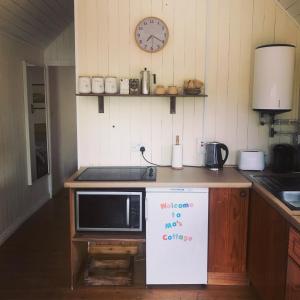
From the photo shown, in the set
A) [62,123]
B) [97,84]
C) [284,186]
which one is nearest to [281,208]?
[284,186]

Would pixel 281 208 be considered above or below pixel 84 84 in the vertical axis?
below

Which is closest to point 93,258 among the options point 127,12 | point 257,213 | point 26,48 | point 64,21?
point 257,213

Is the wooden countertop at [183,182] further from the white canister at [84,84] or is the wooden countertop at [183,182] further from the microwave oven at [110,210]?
the white canister at [84,84]

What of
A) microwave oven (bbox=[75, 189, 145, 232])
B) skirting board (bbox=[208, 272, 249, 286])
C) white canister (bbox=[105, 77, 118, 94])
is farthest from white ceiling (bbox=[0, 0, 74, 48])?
skirting board (bbox=[208, 272, 249, 286])

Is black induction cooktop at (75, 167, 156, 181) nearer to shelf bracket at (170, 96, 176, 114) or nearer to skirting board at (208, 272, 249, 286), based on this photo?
shelf bracket at (170, 96, 176, 114)

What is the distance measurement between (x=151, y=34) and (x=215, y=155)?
1.12 m

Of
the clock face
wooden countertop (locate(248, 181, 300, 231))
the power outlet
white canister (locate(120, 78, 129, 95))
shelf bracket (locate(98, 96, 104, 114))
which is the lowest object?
wooden countertop (locate(248, 181, 300, 231))

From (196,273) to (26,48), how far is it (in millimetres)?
3156

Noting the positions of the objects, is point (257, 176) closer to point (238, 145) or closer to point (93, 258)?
point (238, 145)

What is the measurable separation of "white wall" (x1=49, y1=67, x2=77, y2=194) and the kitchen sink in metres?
3.41

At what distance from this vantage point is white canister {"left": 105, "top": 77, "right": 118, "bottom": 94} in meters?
2.70

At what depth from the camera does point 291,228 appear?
1.71 meters

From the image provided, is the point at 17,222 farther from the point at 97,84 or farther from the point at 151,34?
the point at 151,34

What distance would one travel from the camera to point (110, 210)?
8.02ft
